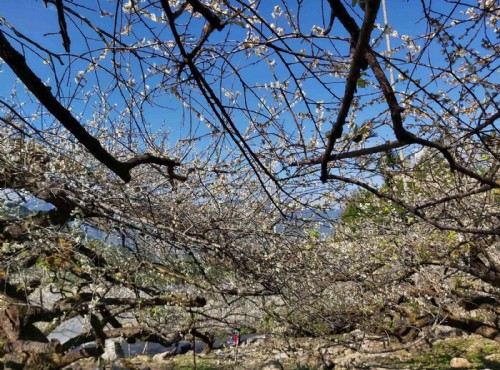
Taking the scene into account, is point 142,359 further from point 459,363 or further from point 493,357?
point 493,357

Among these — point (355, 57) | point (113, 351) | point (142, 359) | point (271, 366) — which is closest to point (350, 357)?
point (271, 366)

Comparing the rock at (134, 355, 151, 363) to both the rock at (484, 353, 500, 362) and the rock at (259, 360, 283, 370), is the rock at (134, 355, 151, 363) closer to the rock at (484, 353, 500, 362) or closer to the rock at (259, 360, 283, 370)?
the rock at (259, 360, 283, 370)

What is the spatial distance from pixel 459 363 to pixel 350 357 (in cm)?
192

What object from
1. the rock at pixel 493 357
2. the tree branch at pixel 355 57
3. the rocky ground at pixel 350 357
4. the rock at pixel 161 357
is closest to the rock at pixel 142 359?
the rock at pixel 161 357

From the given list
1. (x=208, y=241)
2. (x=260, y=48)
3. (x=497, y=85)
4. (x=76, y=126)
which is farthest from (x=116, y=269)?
(x=497, y=85)

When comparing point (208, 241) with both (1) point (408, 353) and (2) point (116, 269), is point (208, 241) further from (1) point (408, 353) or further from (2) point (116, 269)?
(1) point (408, 353)

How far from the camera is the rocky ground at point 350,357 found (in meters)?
8.17

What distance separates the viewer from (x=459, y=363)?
28.4 ft

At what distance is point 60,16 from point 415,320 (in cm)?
645

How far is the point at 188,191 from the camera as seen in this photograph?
439 cm

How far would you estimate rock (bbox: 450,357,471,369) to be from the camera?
8.56 metres

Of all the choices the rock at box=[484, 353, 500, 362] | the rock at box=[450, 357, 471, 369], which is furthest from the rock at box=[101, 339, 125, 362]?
the rock at box=[484, 353, 500, 362]

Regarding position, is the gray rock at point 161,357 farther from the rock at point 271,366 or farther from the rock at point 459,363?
the rock at point 459,363

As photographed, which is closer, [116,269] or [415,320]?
[116,269]
